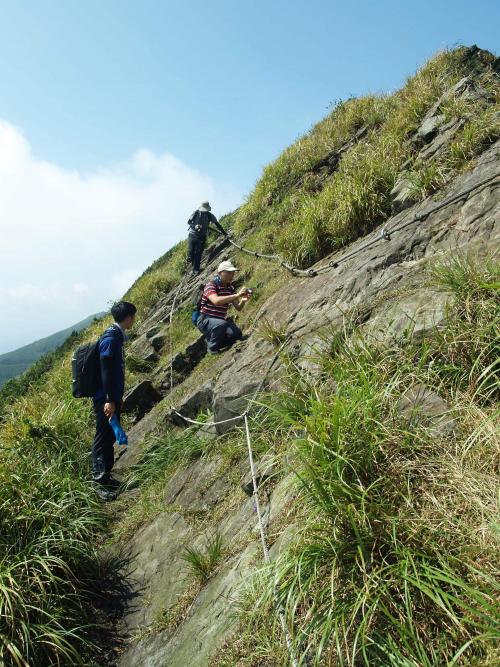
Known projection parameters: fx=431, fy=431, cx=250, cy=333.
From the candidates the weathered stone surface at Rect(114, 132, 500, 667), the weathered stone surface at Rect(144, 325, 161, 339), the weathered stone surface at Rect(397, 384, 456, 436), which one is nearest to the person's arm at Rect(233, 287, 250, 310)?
the weathered stone surface at Rect(114, 132, 500, 667)

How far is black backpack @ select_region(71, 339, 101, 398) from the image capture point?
5.48 metres

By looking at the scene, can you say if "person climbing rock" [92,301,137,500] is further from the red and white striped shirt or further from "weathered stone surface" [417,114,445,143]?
"weathered stone surface" [417,114,445,143]

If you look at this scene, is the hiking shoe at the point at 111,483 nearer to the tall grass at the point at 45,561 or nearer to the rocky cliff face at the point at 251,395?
the tall grass at the point at 45,561

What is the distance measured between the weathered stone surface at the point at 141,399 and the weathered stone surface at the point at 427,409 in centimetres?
606

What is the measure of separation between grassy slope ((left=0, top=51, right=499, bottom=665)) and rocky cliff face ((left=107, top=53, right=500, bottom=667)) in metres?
0.47

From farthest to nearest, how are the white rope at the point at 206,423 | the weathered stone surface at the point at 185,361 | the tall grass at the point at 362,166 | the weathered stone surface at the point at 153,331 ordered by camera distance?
the weathered stone surface at the point at 153,331
the weathered stone surface at the point at 185,361
the tall grass at the point at 362,166
the white rope at the point at 206,423

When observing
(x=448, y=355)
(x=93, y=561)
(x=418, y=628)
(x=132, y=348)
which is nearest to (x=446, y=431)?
(x=448, y=355)

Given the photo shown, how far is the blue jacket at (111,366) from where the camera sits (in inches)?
A: 211

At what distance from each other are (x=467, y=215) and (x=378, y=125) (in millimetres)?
7509

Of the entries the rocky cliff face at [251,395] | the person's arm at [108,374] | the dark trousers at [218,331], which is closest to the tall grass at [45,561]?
the rocky cliff face at [251,395]

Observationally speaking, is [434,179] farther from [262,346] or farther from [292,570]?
[292,570]

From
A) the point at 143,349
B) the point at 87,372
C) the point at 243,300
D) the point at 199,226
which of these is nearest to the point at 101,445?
the point at 87,372

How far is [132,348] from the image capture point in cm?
1183

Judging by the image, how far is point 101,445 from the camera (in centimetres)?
566
